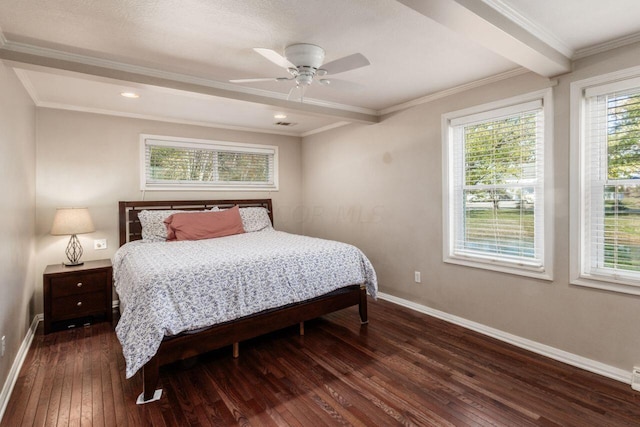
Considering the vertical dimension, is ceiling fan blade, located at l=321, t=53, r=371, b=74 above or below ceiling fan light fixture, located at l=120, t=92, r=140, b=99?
below

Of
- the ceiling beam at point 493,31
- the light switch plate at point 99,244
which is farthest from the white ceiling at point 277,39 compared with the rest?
the light switch plate at point 99,244

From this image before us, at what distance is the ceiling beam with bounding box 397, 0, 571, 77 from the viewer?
1592mm

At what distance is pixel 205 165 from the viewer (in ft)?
15.2

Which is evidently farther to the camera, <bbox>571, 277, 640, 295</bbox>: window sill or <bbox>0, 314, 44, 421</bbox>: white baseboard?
<bbox>571, 277, 640, 295</bbox>: window sill

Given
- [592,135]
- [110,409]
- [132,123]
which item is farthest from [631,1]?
[132,123]

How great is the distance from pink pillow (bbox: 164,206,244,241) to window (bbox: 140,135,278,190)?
0.61 metres

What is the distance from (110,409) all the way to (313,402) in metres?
1.26

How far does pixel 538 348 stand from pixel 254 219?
3.46 meters

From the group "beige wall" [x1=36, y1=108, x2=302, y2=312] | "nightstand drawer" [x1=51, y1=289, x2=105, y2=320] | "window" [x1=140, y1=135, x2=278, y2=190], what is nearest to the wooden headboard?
"beige wall" [x1=36, y1=108, x2=302, y2=312]

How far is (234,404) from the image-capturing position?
2.11 meters

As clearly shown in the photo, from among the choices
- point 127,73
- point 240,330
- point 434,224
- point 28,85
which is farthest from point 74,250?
point 434,224

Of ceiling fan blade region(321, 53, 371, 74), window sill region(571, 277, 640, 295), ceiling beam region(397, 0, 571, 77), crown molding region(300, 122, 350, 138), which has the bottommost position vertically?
window sill region(571, 277, 640, 295)

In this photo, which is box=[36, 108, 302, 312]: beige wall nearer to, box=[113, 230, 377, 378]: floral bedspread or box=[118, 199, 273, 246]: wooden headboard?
box=[118, 199, 273, 246]: wooden headboard

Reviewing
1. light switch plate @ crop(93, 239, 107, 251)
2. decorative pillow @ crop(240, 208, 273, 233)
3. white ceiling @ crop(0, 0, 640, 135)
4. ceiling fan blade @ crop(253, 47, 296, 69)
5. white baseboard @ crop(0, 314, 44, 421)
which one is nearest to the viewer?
white ceiling @ crop(0, 0, 640, 135)
